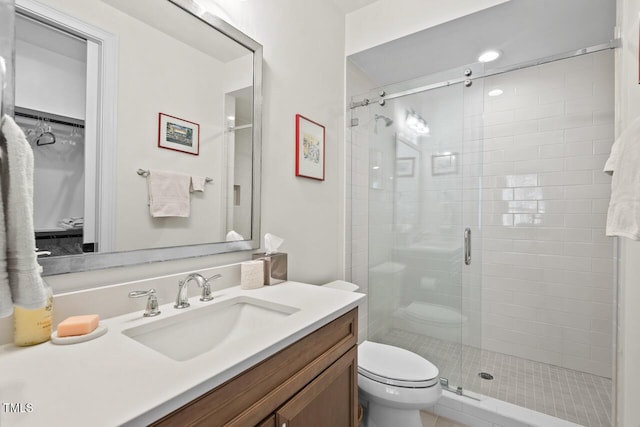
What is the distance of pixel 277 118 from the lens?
1.57 meters

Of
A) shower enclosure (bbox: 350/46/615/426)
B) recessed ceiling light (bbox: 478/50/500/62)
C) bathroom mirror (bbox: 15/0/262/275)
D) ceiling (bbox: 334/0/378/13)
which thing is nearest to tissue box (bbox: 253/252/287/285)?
bathroom mirror (bbox: 15/0/262/275)

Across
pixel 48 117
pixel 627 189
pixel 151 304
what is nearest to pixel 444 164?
pixel 627 189

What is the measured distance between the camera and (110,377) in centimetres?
58

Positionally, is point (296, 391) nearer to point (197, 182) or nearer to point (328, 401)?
point (328, 401)

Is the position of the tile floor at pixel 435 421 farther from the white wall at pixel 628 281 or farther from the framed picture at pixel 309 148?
the framed picture at pixel 309 148

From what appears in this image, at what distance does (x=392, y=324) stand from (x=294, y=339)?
1572 mm

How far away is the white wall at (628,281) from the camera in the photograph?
114 cm

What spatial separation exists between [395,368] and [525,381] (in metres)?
1.19

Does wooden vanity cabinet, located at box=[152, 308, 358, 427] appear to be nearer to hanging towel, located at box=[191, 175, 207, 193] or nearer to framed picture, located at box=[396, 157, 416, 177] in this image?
hanging towel, located at box=[191, 175, 207, 193]

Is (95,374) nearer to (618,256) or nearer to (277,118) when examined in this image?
(277,118)

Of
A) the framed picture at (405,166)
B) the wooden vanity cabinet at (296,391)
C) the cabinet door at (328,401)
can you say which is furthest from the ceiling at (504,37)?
the cabinet door at (328,401)

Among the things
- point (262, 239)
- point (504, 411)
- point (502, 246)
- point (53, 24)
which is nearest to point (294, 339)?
point (262, 239)

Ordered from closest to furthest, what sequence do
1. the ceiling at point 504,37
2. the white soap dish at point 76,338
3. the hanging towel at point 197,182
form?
the white soap dish at point 76,338
the hanging towel at point 197,182
the ceiling at point 504,37

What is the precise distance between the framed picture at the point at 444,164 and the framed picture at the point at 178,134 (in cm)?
154
